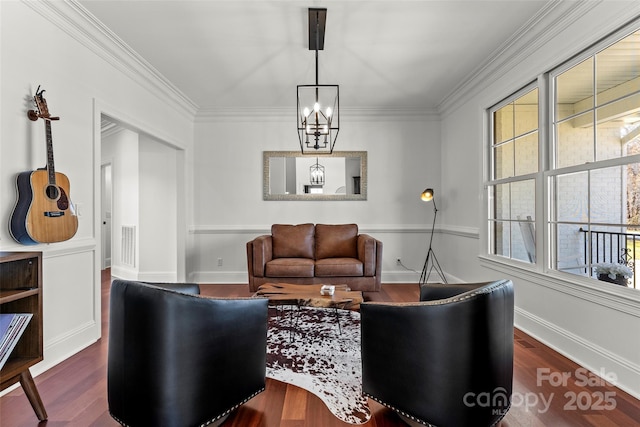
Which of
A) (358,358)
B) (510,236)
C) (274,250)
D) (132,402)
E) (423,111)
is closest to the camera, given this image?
(132,402)

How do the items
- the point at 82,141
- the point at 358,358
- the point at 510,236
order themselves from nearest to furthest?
the point at 358,358 → the point at 82,141 → the point at 510,236

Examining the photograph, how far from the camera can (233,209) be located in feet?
15.8

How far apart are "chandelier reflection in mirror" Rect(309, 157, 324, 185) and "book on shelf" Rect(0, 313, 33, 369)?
3.69 m

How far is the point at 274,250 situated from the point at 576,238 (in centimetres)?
319

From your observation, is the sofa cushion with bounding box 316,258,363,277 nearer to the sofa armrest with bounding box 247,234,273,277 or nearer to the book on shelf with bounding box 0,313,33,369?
the sofa armrest with bounding box 247,234,273,277

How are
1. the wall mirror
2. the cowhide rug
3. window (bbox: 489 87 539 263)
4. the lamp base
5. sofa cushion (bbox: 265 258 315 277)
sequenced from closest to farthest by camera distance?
the cowhide rug, window (bbox: 489 87 539 263), sofa cushion (bbox: 265 258 315 277), the lamp base, the wall mirror

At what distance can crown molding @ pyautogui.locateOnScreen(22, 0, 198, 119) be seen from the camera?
7.36 ft

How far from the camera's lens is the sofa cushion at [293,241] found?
423 centimetres

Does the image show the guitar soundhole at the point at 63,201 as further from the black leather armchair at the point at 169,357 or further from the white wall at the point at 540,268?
the white wall at the point at 540,268

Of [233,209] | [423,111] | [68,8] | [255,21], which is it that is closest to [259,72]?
[255,21]

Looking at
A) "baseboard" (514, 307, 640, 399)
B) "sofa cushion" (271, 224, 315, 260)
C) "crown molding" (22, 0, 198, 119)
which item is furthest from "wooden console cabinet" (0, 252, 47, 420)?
"baseboard" (514, 307, 640, 399)

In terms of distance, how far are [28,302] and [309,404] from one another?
1.59 m

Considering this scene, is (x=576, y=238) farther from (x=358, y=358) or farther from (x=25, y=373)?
(x=25, y=373)

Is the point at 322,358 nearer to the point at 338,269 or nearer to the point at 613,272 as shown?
the point at 338,269
